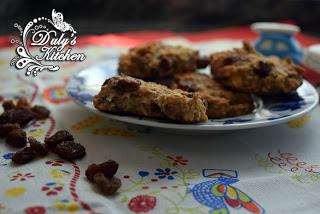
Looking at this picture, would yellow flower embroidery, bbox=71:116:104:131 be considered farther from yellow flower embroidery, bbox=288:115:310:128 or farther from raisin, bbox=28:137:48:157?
yellow flower embroidery, bbox=288:115:310:128

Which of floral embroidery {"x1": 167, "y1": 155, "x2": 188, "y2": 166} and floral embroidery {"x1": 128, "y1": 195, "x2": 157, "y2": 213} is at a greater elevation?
floral embroidery {"x1": 167, "y1": 155, "x2": 188, "y2": 166}

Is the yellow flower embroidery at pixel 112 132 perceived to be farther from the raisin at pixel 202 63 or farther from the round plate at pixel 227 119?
the raisin at pixel 202 63

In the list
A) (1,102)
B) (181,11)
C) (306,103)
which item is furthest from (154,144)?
(181,11)

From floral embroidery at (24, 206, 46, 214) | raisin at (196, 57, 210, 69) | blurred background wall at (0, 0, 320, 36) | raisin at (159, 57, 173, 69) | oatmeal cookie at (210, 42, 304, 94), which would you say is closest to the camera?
floral embroidery at (24, 206, 46, 214)

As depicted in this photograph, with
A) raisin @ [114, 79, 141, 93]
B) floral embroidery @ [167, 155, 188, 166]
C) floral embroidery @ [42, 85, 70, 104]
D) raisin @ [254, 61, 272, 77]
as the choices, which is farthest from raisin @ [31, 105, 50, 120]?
raisin @ [254, 61, 272, 77]

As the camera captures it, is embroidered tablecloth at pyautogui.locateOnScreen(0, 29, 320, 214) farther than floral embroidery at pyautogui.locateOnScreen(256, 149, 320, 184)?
No

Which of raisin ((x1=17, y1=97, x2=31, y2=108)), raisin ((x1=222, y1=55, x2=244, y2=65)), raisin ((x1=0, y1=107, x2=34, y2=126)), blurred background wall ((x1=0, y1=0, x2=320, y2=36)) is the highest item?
blurred background wall ((x1=0, y1=0, x2=320, y2=36))
